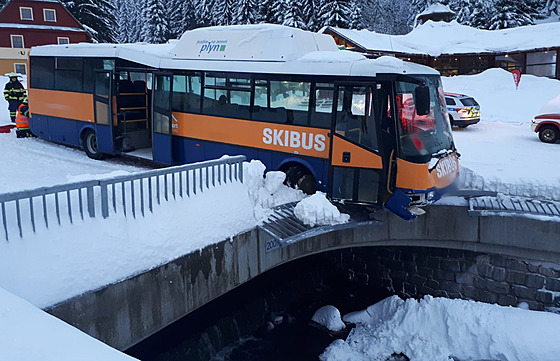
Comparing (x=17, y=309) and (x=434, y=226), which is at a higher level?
(x=17, y=309)

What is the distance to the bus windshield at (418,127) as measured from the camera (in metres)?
9.29

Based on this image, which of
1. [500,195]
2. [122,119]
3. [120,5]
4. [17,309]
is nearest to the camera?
[17,309]

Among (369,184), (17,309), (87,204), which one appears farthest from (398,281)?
(17,309)

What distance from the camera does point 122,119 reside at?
47.9 ft

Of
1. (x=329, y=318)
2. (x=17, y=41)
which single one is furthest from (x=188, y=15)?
(x=329, y=318)

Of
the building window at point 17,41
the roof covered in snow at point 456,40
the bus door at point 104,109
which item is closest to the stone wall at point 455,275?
the bus door at point 104,109

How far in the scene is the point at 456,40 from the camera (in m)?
38.0

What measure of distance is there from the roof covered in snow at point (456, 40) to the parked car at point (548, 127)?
15.3 meters

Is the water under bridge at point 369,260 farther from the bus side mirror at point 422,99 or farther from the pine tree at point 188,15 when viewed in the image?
the pine tree at point 188,15

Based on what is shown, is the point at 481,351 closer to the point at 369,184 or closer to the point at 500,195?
the point at 500,195

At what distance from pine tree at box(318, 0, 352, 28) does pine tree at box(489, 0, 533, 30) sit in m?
13.7

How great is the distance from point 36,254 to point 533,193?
10.5 meters

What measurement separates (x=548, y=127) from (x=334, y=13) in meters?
28.7

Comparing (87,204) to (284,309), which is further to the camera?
(284,309)
